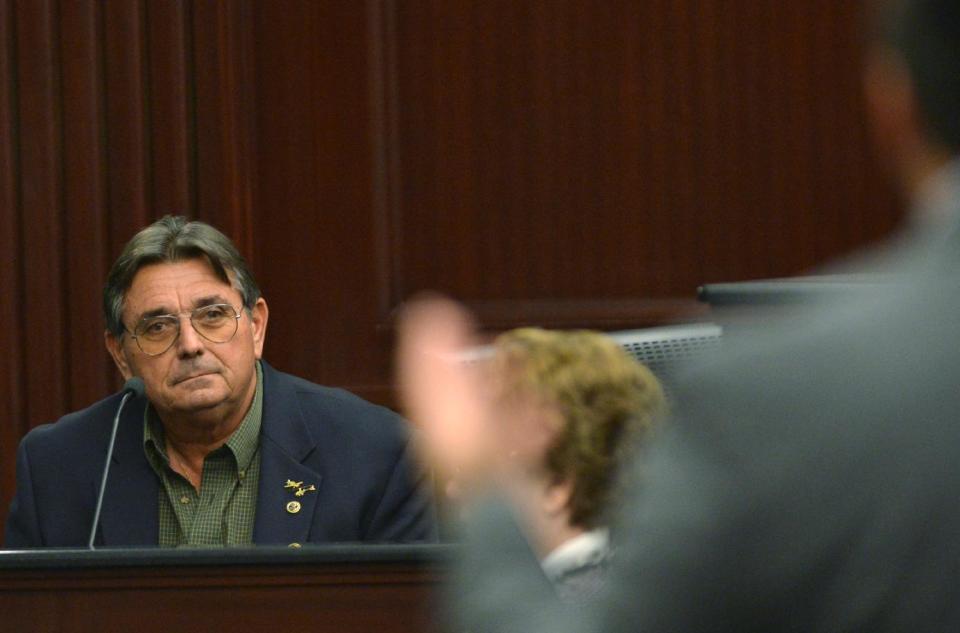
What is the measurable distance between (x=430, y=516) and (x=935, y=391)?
212cm

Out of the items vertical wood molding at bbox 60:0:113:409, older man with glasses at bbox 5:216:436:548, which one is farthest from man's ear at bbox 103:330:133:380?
vertical wood molding at bbox 60:0:113:409

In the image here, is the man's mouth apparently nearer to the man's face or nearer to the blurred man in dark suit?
the man's face

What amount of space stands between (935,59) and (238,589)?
1696 mm

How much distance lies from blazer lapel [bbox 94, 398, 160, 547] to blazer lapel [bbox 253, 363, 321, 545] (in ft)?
0.62

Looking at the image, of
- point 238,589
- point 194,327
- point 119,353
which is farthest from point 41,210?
point 238,589

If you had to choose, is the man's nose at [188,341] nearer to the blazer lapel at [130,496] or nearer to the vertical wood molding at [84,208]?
the blazer lapel at [130,496]

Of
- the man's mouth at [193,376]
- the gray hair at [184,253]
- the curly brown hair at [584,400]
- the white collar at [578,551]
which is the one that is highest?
the curly brown hair at [584,400]

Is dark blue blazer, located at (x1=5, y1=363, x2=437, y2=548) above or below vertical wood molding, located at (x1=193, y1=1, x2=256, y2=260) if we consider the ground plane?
below

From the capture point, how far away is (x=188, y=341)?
9.57ft

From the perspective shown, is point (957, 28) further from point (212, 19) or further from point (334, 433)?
point (212, 19)

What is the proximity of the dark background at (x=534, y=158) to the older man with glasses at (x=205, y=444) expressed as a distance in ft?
1.86

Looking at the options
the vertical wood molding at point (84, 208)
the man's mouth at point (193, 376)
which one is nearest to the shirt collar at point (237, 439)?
the man's mouth at point (193, 376)

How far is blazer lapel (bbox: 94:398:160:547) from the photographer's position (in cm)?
277

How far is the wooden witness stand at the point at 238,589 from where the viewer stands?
7.38 feet
